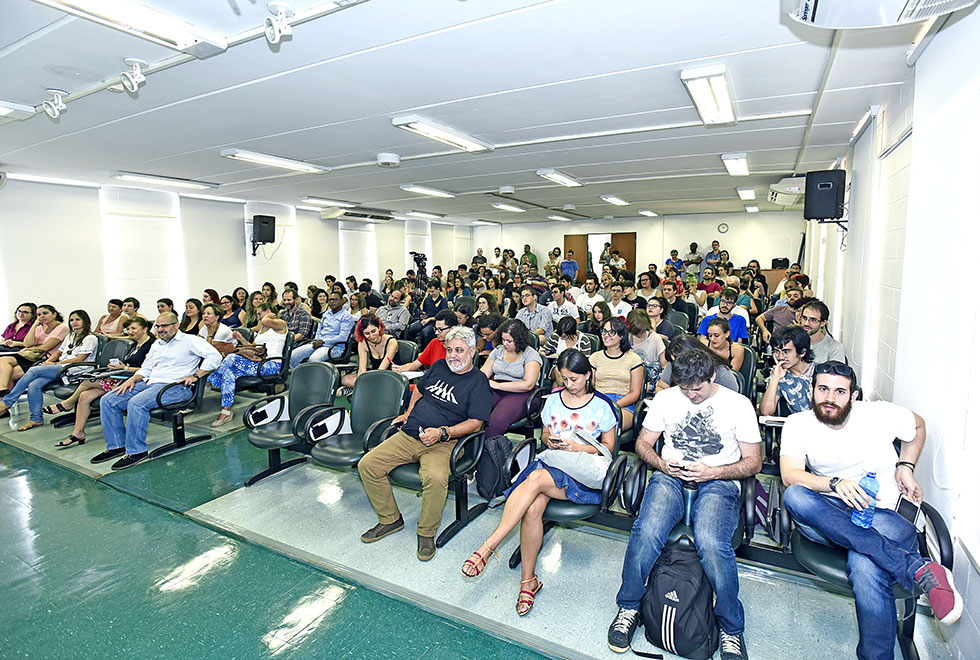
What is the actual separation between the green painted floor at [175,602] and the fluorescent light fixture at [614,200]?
9188 mm

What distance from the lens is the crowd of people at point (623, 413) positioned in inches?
86.4

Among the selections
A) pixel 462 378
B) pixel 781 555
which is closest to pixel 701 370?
pixel 781 555

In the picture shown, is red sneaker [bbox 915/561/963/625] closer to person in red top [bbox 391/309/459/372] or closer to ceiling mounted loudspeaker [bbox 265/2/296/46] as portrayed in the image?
person in red top [bbox 391/309/459/372]

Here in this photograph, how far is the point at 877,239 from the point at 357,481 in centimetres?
427

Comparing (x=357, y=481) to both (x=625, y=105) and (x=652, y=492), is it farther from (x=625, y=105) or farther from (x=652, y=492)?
(x=625, y=105)

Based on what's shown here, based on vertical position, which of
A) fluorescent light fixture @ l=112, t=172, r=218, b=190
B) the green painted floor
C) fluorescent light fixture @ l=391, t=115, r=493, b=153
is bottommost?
the green painted floor

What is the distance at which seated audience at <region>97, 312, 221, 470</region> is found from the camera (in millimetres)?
4445

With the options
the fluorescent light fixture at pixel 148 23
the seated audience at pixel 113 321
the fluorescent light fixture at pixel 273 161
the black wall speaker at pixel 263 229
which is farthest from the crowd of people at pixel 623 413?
the black wall speaker at pixel 263 229

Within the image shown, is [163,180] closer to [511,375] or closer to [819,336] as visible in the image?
[511,375]

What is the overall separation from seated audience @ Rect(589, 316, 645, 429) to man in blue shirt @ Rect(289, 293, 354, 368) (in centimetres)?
357

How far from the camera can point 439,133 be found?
5070mm

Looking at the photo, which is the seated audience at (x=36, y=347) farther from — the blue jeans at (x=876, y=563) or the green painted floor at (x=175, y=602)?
the blue jeans at (x=876, y=563)

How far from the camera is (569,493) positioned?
263cm

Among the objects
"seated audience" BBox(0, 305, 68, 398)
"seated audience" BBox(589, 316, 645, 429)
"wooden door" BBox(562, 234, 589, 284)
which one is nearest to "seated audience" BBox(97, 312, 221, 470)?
"seated audience" BBox(0, 305, 68, 398)
